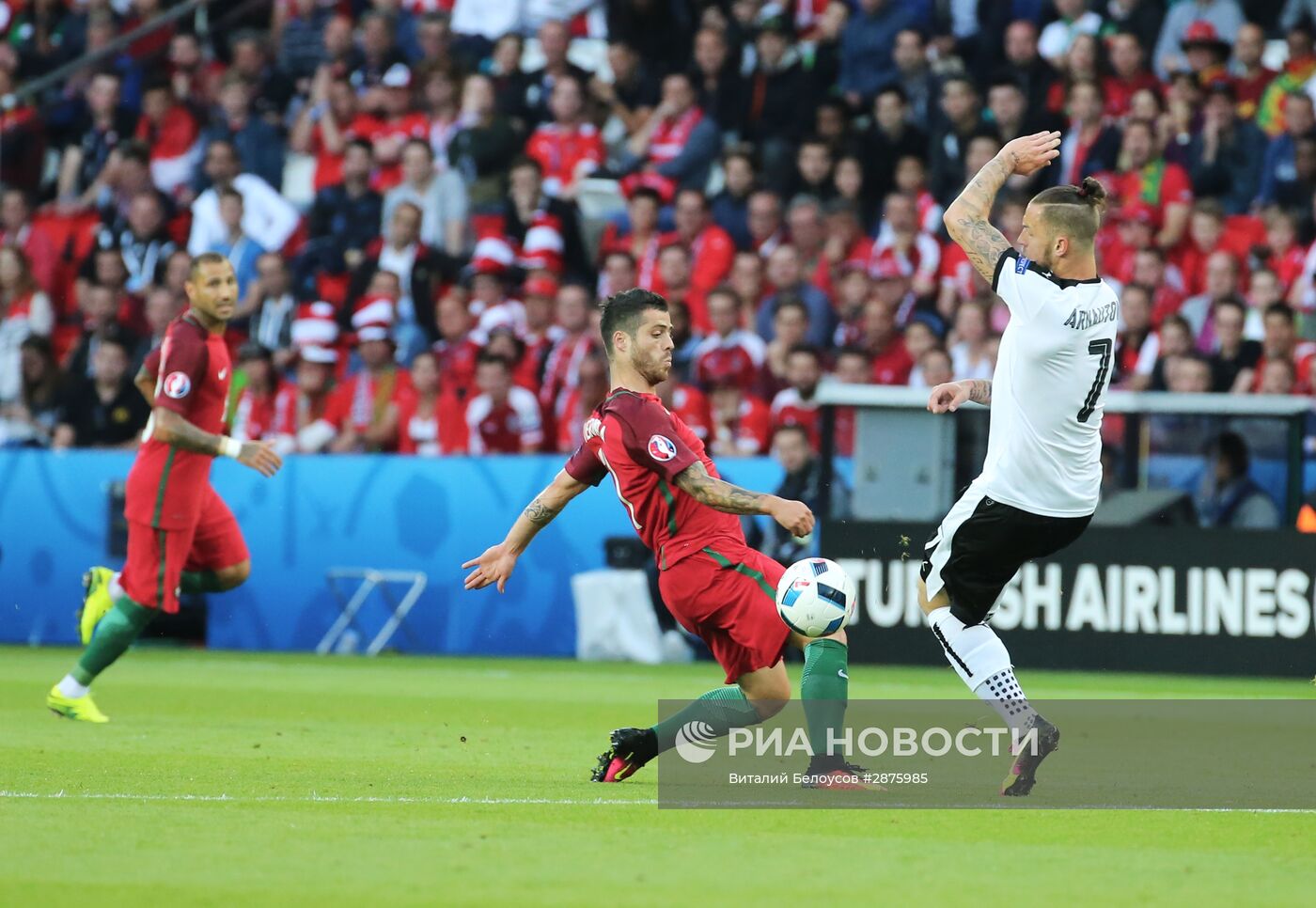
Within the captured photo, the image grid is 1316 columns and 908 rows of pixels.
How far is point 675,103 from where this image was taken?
785 inches

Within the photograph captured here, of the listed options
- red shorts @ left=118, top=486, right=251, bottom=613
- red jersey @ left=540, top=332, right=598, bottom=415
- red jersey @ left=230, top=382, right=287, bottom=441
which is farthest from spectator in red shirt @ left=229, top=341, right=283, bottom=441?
red shorts @ left=118, top=486, right=251, bottom=613

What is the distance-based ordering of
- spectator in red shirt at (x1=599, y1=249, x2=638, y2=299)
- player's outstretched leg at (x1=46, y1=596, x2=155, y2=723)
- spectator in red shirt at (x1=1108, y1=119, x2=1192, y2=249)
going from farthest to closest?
1. spectator in red shirt at (x1=599, y1=249, x2=638, y2=299)
2. spectator in red shirt at (x1=1108, y1=119, x2=1192, y2=249)
3. player's outstretched leg at (x1=46, y1=596, x2=155, y2=723)

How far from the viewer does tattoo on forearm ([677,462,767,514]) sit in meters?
7.29

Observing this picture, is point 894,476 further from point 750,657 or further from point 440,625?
point 750,657

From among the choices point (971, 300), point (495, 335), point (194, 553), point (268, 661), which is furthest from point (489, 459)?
point (194, 553)

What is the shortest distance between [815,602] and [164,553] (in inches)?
180

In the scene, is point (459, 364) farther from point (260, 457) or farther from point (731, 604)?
point (731, 604)

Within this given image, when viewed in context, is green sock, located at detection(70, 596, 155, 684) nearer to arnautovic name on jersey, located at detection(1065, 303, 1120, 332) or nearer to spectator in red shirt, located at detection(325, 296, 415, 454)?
arnautovic name on jersey, located at detection(1065, 303, 1120, 332)

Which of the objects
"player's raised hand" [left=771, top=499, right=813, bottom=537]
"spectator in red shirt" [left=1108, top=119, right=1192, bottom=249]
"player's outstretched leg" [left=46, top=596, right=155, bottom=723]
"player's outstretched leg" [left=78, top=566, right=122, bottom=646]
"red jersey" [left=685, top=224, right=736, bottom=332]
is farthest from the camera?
"red jersey" [left=685, top=224, right=736, bottom=332]

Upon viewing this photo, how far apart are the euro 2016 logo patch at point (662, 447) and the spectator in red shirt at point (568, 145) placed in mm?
13022

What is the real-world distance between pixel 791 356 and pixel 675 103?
14.1 feet

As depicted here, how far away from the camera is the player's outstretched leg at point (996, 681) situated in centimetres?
732

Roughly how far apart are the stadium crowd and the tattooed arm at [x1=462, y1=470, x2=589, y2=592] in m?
8.34

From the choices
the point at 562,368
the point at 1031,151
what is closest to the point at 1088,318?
the point at 1031,151
